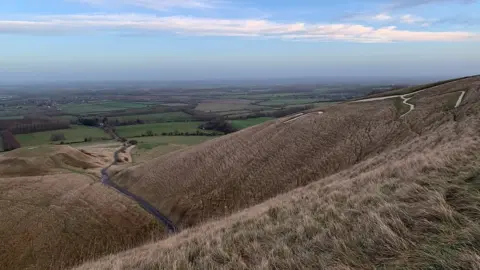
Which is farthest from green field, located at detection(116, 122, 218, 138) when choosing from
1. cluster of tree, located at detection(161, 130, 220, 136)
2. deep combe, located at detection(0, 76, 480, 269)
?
deep combe, located at detection(0, 76, 480, 269)

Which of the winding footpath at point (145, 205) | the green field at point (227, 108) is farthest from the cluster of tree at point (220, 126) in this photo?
the winding footpath at point (145, 205)

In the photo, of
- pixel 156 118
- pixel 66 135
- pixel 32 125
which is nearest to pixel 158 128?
pixel 156 118

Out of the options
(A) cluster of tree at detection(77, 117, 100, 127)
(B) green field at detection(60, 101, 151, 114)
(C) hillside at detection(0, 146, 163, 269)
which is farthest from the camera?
(B) green field at detection(60, 101, 151, 114)

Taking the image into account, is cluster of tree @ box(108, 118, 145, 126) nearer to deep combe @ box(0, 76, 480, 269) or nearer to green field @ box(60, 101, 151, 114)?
green field @ box(60, 101, 151, 114)

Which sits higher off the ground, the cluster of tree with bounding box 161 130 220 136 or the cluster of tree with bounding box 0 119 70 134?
the cluster of tree with bounding box 161 130 220 136

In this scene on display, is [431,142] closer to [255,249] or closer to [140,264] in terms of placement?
[255,249]

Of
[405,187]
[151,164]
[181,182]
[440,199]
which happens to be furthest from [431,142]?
[151,164]
